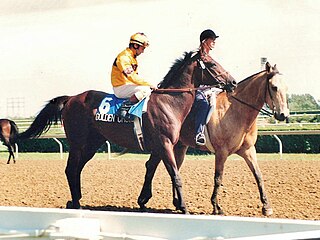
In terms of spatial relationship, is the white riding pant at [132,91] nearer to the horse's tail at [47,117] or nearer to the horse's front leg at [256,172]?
the horse's tail at [47,117]

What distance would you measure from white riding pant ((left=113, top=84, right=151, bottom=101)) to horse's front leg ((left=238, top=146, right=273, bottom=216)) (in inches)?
A: 31.7

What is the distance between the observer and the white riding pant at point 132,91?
526 cm

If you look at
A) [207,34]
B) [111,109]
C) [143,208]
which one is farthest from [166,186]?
[207,34]

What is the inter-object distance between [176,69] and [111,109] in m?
0.59

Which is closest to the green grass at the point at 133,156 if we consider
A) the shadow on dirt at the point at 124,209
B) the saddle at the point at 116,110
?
the saddle at the point at 116,110

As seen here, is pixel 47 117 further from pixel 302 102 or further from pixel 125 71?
pixel 302 102

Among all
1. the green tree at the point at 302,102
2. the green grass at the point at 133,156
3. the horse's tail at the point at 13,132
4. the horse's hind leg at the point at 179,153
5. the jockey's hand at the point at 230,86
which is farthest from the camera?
the horse's tail at the point at 13,132

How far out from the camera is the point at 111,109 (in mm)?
5457

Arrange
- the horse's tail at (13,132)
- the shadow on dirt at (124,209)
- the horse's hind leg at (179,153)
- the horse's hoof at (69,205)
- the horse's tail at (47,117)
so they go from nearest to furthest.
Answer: the horse's hind leg at (179,153) → the shadow on dirt at (124,209) → the horse's tail at (47,117) → the horse's hoof at (69,205) → the horse's tail at (13,132)

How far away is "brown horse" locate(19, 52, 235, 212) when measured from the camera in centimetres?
519

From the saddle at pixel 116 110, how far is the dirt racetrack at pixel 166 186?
0.39 meters

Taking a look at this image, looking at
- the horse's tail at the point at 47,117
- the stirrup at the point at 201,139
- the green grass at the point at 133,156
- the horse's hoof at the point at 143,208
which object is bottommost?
the horse's hoof at the point at 143,208

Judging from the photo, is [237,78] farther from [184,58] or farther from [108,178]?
[108,178]

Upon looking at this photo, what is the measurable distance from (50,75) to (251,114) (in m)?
1.95
